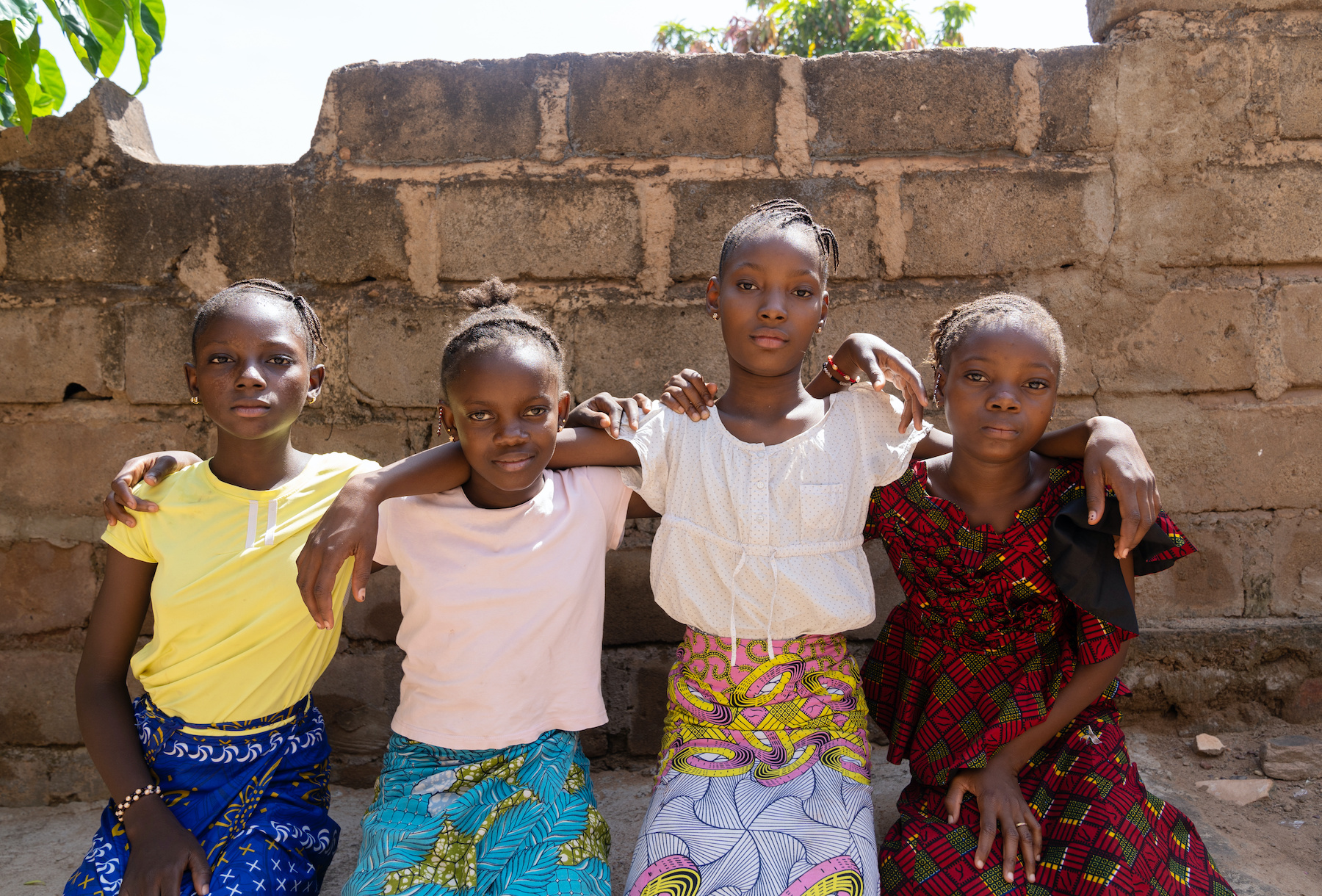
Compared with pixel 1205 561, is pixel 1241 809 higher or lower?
lower

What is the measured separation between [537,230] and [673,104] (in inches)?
20.3

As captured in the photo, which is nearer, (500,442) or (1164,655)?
(500,442)

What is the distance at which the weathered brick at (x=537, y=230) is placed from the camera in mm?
2500

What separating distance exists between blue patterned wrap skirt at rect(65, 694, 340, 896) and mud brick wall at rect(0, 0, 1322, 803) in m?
0.66

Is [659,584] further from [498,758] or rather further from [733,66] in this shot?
[733,66]

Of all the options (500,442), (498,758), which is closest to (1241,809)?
(498,758)

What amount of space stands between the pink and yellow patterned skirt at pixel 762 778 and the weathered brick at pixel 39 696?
180cm

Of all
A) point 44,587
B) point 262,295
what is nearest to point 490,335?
point 262,295

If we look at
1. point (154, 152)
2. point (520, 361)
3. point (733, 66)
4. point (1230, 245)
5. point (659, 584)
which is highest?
point (733, 66)

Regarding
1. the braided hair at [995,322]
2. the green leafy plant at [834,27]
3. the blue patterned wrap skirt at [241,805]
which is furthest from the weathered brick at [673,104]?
the green leafy plant at [834,27]

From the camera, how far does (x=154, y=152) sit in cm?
269

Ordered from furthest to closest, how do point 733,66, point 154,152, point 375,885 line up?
point 154,152 < point 733,66 < point 375,885

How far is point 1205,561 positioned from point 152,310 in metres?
3.08

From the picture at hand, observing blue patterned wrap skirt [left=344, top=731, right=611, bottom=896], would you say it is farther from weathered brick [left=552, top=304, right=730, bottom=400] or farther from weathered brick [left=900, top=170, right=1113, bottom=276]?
weathered brick [left=900, top=170, right=1113, bottom=276]
